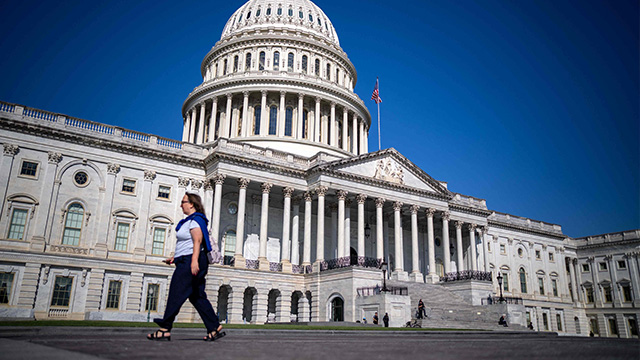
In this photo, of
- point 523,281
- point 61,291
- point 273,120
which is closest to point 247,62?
point 273,120

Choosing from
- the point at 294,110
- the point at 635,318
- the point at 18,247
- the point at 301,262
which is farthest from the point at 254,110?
the point at 635,318

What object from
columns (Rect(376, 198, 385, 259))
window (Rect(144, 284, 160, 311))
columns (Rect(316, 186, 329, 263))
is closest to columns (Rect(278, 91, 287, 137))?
columns (Rect(316, 186, 329, 263))

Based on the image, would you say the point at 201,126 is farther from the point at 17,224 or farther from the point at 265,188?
the point at 17,224

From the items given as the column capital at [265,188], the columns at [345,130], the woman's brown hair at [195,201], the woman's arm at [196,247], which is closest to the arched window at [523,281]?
the columns at [345,130]

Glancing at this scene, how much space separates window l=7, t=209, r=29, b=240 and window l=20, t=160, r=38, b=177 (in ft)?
9.14

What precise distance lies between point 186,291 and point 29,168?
34315 mm

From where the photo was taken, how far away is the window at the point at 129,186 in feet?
131

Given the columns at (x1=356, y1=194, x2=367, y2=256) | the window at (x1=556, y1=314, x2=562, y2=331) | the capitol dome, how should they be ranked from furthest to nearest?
the window at (x1=556, y1=314, x2=562, y2=331)
the capitol dome
the columns at (x1=356, y1=194, x2=367, y2=256)

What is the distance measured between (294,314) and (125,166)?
19371mm

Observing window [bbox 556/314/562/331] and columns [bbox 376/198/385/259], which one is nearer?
columns [bbox 376/198/385/259]

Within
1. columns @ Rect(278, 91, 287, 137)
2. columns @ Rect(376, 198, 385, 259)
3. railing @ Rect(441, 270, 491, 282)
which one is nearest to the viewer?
columns @ Rect(376, 198, 385, 259)

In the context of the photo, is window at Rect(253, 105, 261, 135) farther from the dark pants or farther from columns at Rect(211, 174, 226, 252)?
the dark pants

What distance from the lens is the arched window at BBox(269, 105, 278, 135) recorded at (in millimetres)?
59344

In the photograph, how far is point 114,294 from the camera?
1463 inches
